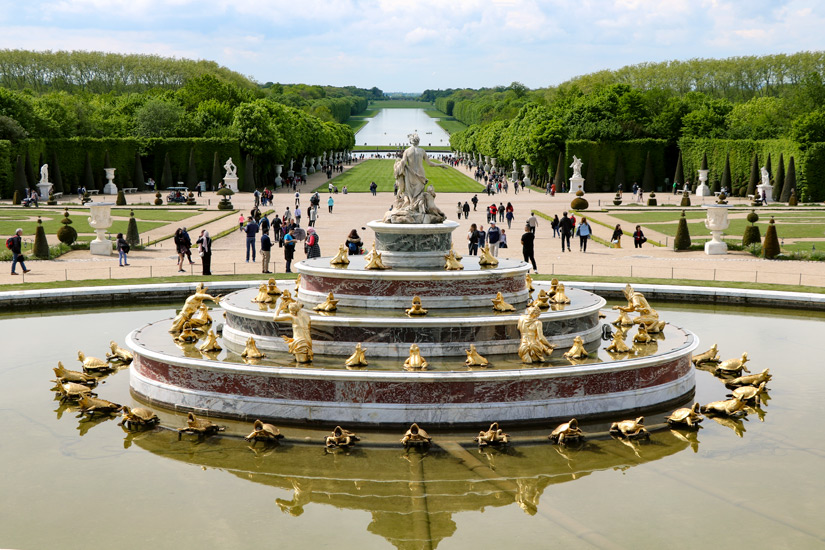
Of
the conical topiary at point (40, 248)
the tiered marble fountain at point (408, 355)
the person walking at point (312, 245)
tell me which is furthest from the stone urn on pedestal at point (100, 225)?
the tiered marble fountain at point (408, 355)

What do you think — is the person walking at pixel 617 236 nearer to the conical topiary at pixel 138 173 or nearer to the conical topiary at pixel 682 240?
the conical topiary at pixel 682 240

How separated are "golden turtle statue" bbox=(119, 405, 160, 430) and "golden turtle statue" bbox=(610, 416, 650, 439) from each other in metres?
7.02

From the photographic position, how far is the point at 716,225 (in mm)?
36312

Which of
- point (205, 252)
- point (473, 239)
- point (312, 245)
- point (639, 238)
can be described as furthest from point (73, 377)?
point (639, 238)

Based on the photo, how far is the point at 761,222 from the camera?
2013 inches

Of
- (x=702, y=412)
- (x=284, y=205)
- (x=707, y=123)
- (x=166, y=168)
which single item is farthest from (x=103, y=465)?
(x=707, y=123)

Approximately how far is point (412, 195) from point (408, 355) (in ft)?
16.5

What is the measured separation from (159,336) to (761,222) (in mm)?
40851

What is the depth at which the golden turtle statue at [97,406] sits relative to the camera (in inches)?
608

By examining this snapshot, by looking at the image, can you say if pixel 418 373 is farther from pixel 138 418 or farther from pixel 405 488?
pixel 138 418

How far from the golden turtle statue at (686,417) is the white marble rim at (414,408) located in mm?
780

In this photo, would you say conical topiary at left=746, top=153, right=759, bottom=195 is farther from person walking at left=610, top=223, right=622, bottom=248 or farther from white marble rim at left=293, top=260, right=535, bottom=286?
white marble rim at left=293, top=260, right=535, bottom=286

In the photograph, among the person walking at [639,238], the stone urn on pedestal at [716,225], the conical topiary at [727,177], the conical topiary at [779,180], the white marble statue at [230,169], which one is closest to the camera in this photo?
the stone urn on pedestal at [716,225]

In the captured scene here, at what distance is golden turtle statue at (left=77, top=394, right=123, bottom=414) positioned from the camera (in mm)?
15438
